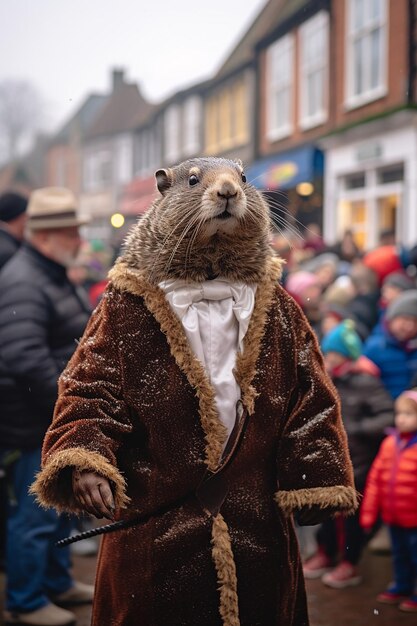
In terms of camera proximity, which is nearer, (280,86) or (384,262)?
(384,262)

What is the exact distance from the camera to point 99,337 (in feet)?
7.86

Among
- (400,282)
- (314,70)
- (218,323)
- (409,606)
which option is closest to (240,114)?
(314,70)

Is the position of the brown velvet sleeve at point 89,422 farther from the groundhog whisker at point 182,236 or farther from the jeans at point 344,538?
the jeans at point 344,538

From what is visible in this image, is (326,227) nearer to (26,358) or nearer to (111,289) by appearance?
(26,358)

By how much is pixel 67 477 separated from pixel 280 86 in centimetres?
1725

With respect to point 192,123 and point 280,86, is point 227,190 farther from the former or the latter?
point 192,123

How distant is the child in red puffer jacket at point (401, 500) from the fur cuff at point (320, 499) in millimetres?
2314

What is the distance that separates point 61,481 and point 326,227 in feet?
44.5

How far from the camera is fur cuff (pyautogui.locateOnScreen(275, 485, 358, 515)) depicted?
2.43m

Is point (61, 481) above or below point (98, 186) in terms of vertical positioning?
below

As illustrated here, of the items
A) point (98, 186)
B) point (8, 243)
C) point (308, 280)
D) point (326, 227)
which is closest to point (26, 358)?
point (8, 243)

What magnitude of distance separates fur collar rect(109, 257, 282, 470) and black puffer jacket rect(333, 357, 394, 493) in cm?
278

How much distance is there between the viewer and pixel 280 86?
18609mm

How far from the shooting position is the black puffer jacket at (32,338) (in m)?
4.13
